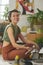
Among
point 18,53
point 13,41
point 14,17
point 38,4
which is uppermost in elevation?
point 38,4

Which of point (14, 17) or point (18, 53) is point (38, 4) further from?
point (18, 53)

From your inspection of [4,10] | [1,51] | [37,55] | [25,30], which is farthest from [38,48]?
[4,10]

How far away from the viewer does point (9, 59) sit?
6.95ft

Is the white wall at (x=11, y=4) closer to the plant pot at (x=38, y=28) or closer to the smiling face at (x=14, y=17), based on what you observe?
the smiling face at (x=14, y=17)

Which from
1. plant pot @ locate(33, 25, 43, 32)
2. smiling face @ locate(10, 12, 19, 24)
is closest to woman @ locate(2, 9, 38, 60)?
smiling face @ locate(10, 12, 19, 24)

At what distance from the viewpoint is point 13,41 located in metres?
2.08

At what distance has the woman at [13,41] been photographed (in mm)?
2080

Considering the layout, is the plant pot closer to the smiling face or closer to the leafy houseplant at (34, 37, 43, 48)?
the leafy houseplant at (34, 37, 43, 48)

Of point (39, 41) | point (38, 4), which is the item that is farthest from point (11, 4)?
point (39, 41)

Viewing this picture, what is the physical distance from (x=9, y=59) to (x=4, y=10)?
1.52 feet

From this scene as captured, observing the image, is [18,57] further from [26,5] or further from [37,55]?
[26,5]

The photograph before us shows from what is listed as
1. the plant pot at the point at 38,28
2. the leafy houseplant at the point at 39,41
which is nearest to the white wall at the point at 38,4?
the plant pot at the point at 38,28

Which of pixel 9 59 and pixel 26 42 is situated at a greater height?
pixel 26 42

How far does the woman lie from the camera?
2.08 metres
